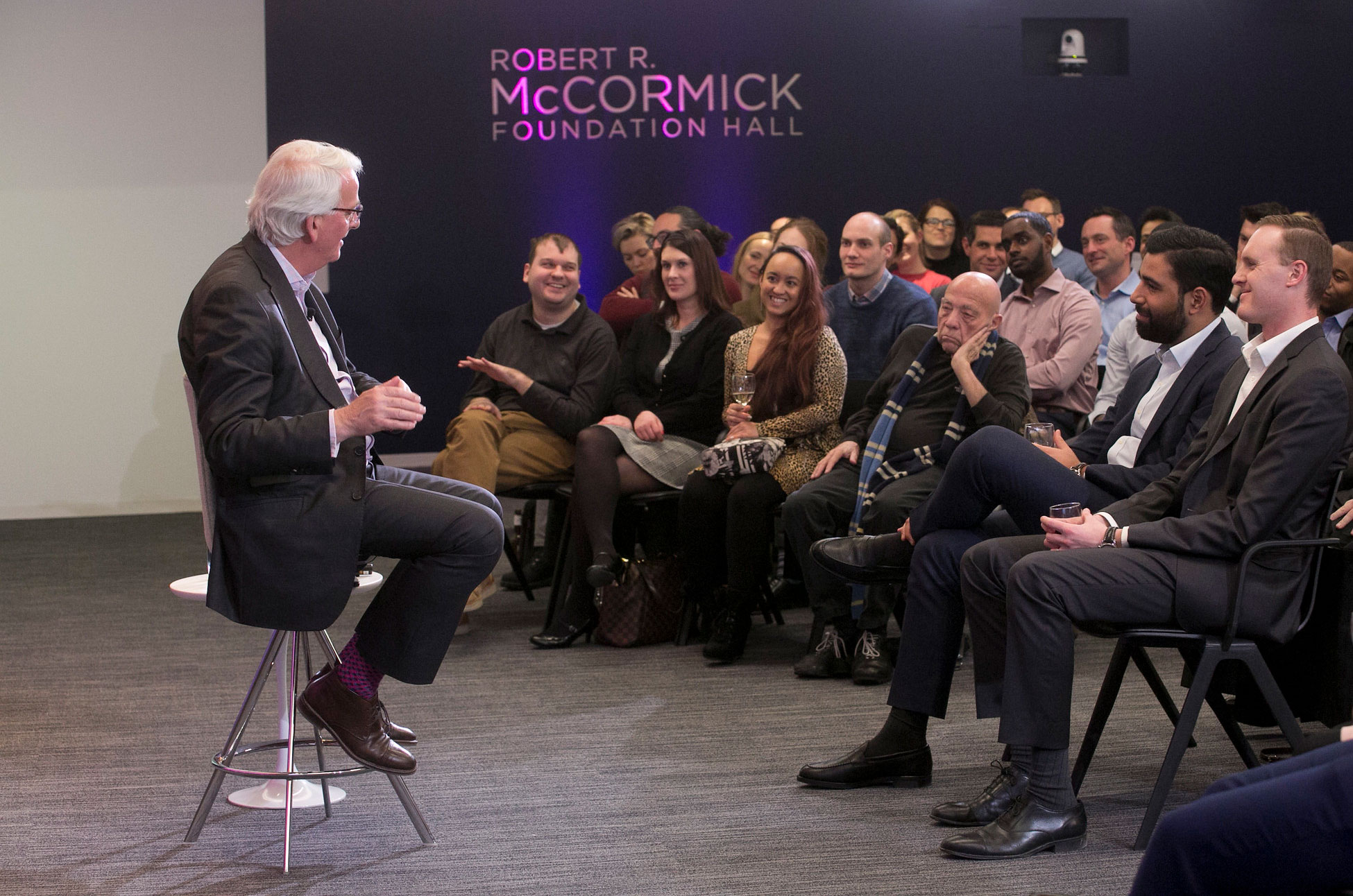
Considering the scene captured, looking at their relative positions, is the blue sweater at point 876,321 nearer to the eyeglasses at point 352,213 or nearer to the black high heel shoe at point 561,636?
the black high heel shoe at point 561,636

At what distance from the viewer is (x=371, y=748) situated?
2.65 m

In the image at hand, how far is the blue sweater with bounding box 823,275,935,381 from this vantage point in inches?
199

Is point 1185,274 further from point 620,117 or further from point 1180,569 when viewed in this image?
point 620,117

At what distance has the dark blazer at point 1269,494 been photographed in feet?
8.54

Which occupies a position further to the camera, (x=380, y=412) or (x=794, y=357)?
(x=794, y=357)

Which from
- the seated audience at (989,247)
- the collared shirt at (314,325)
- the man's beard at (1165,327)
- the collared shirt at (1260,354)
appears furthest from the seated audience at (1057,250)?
the collared shirt at (314,325)

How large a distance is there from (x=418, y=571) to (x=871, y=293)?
9.70ft

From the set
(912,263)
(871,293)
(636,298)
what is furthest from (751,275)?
(912,263)

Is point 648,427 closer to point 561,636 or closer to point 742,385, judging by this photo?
point 742,385

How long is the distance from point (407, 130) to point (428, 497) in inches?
240

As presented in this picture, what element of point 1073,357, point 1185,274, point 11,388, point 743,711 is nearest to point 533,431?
point 743,711

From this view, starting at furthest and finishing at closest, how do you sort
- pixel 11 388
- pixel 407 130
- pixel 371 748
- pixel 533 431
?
pixel 407 130, pixel 11 388, pixel 533 431, pixel 371 748

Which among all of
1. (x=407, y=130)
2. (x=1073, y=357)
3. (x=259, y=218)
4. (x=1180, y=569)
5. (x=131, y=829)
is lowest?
(x=131, y=829)

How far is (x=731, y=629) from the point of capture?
14.3 ft
